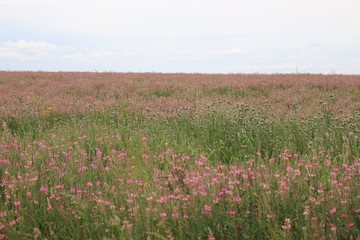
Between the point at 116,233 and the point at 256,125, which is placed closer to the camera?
the point at 116,233

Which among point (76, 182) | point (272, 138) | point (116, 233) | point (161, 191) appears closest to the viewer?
point (116, 233)

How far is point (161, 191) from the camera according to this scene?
3.18 meters

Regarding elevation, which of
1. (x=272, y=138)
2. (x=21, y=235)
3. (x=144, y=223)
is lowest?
(x=21, y=235)

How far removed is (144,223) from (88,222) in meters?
0.57

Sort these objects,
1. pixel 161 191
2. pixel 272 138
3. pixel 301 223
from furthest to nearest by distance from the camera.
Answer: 1. pixel 272 138
2. pixel 161 191
3. pixel 301 223

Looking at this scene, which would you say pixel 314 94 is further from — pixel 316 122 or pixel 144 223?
pixel 144 223

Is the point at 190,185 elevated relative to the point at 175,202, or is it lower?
elevated

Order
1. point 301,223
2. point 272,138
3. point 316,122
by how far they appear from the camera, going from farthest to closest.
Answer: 1. point 316,122
2. point 272,138
3. point 301,223

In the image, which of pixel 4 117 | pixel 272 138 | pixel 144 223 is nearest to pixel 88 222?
pixel 144 223

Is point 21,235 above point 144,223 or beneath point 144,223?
beneath

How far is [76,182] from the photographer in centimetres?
385

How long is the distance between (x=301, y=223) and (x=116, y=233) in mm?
1482

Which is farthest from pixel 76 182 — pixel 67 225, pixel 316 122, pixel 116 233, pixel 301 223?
pixel 316 122

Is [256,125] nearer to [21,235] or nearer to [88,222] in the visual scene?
[88,222]
